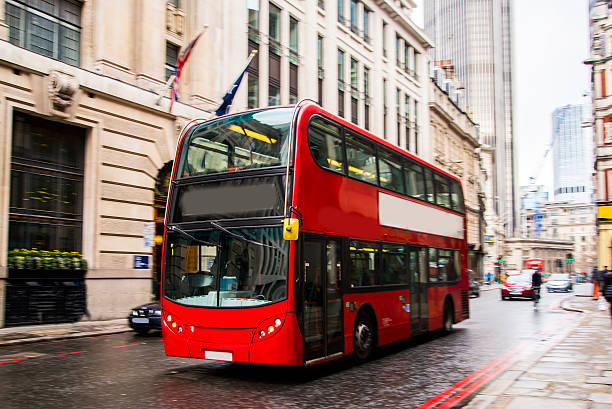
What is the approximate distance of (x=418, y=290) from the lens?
13.6m

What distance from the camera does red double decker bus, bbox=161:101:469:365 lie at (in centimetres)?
837

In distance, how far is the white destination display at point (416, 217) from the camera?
1179 centimetres

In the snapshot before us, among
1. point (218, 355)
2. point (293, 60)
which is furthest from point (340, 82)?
point (218, 355)

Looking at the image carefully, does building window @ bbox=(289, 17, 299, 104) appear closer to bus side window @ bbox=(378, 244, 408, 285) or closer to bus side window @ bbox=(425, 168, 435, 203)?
bus side window @ bbox=(425, 168, 435, 203)

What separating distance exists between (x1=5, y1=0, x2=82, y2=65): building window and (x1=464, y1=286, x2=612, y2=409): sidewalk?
16658 millimetres

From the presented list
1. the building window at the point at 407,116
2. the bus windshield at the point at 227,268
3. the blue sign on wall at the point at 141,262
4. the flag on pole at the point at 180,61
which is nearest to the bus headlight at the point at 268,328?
the bus windshield at the point at 227,268

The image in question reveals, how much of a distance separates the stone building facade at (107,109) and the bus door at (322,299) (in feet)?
35.4

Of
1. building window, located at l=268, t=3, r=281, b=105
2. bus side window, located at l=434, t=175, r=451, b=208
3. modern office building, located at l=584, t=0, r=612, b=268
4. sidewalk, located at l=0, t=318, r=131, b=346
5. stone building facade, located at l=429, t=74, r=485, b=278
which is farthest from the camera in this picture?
stone building facade, located at l=429, t=74, r=485, b=278

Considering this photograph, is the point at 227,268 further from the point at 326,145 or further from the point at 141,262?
the point at 141,262

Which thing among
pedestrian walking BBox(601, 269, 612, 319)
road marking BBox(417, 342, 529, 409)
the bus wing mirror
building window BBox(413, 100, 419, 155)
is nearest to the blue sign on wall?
road marking BBox(417, 342, 529, 409)

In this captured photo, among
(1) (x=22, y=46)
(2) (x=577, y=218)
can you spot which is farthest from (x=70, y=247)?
(2) (x=577, y=218)

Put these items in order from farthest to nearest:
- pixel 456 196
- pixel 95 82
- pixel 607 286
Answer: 1. pixel 95 82
2. pixel 456 196
3. pixel 607 286

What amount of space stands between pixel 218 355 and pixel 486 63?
165204 millimetres

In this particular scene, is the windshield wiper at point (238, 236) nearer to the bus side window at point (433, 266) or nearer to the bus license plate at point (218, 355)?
the bus license plate at point (218, 355)
